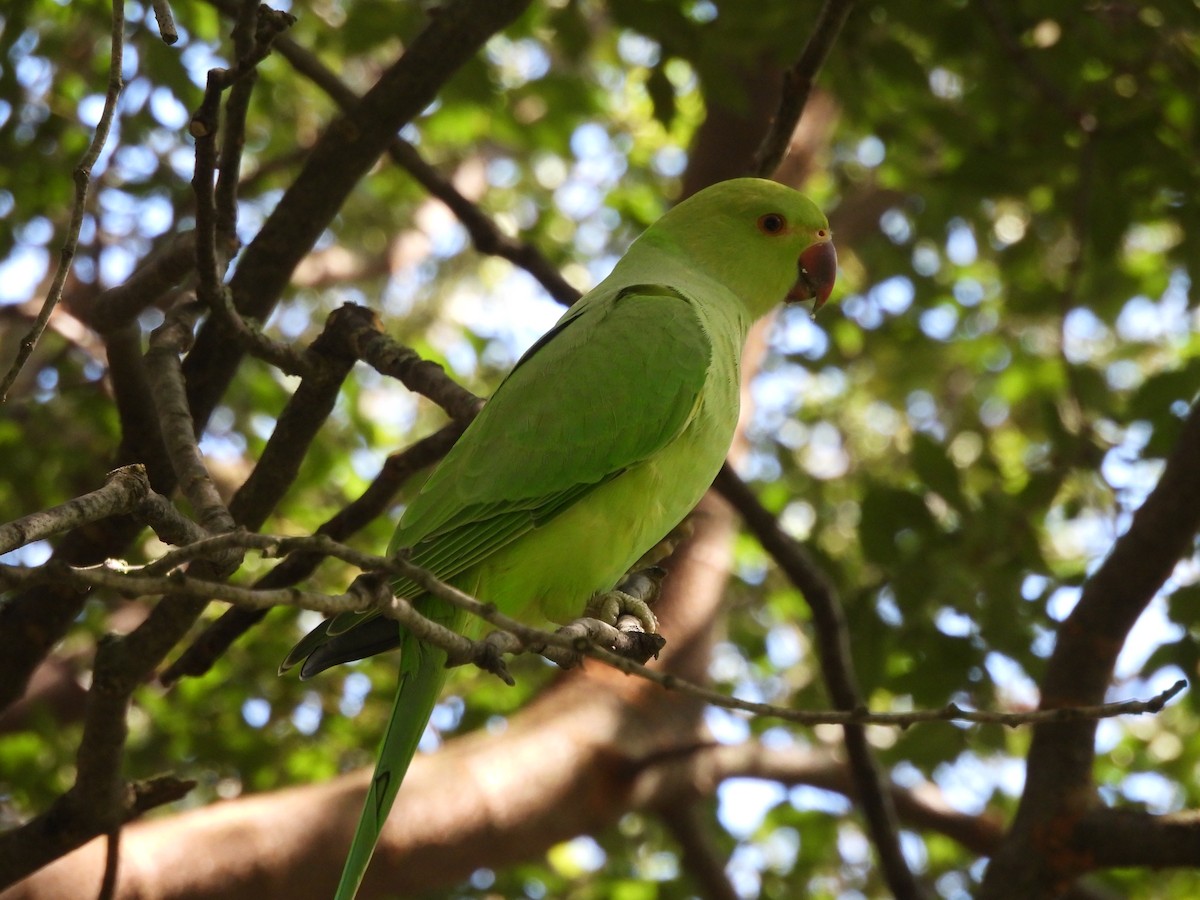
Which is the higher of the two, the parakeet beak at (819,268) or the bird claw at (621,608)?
the parakeet beak at (819,268)

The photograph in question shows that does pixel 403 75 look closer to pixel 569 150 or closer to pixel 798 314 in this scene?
pixel 569 150

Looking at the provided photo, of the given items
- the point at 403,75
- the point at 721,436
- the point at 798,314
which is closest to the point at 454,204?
the point at 403,75

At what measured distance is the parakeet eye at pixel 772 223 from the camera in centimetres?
321

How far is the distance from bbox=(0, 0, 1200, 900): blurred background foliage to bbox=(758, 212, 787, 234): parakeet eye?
455 mm

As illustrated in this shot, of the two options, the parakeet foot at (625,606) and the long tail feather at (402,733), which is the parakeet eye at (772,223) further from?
the long tail feather at (402,733)

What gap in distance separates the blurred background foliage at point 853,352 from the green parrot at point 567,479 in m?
0.99

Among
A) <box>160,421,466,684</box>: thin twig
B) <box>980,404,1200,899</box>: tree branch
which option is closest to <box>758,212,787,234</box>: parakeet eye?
<box>160,421,466,684</box>: thin twig

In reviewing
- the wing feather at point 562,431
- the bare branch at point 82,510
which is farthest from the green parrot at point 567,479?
the bare branch at point 82,510

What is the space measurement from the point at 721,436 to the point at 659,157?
575cm

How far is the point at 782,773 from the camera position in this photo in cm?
444

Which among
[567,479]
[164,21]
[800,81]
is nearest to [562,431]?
[567,479]

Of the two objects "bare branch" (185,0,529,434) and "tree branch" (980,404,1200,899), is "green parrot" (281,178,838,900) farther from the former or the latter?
"tree branch" (980,404,1200,899)

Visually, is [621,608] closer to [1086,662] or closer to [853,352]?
[1086,662]

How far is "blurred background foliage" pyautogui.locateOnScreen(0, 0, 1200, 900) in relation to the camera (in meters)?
3.55
